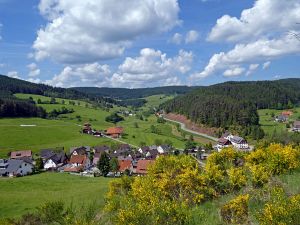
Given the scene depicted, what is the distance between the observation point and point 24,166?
110 metres

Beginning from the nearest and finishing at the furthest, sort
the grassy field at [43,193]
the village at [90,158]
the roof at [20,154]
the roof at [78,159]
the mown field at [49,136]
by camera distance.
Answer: the grassy field at [43,193], the village at [90,158], the roof at [78,159], the roof at [20,154], the mown field at [49,136]

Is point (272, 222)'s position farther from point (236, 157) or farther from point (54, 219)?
point (236, 157)

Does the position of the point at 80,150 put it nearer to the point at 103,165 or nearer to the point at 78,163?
the point at 78,163

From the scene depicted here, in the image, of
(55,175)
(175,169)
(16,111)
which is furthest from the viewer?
(16,111)

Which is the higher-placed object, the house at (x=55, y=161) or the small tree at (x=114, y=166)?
the small tree at (x=114, y=166)

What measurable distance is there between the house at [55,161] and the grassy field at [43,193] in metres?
25.2

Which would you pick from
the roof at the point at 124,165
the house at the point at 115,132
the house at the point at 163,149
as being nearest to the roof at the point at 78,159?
the roof at the point at 124,165

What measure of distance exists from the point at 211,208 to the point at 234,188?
554 cm

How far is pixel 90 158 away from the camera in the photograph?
127 metres

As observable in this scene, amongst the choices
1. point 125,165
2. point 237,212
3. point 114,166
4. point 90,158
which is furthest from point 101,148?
point 237,212

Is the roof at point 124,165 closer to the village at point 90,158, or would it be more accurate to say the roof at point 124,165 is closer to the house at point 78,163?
the village at point 90,158

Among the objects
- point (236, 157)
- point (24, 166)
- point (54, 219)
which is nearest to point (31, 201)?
point (54, 219)

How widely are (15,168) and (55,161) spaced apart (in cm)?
1610

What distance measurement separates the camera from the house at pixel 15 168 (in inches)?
4210
